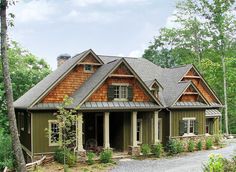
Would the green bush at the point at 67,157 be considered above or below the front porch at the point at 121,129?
below

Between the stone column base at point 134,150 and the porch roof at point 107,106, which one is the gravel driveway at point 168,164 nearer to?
the stone column base at point 134,150

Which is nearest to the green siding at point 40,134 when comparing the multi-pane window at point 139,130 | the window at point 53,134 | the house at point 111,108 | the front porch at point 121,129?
the house at point 111,108

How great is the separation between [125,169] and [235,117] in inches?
1066

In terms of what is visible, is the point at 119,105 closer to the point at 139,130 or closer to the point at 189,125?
the point at 139,130

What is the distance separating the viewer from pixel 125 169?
17641 mm

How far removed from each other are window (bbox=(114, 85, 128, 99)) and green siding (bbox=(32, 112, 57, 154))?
4.45 m

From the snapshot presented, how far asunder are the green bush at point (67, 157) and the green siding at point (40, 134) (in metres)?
1.10

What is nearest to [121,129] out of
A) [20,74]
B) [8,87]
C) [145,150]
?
[145,150]

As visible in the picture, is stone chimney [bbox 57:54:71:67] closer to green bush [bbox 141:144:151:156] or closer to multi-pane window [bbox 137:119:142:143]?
multi-pane window [bbox 137:119:142:143]

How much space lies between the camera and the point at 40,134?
2038 centimetres

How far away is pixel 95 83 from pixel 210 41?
2151 cm

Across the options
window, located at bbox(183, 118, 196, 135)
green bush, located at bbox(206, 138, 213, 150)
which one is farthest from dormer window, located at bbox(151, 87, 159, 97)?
green bush, located at bbox(206, 138, 213, 150)

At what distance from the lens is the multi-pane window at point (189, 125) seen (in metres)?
24.1

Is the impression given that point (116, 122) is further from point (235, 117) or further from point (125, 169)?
point (235, 117)
